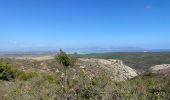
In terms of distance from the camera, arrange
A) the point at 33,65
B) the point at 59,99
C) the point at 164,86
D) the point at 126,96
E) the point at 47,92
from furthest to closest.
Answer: the point at 33,65
the point at 164,86
the point at 47,92
the point at 59,99
the point at 126,96

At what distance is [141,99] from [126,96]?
1124 millimetres

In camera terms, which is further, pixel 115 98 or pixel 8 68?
pixel 8 68

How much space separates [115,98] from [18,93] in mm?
3595

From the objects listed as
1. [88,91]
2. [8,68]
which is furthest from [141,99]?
[8,68]

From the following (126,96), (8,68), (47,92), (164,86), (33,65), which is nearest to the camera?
(126,96)

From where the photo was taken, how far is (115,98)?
995 centimetres

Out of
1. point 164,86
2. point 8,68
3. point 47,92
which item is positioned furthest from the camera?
point 8,68

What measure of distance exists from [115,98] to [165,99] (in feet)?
6.86

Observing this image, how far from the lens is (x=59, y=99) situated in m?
10.6

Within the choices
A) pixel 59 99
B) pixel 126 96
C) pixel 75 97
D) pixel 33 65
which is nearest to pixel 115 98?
pixel 126 96

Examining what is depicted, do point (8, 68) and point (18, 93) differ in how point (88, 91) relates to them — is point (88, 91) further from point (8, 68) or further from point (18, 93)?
point (8, 68)

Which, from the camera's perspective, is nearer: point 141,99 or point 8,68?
point 141,99

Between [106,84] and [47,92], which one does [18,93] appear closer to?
[47,92]

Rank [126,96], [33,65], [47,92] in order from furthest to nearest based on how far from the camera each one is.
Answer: [33,65]
[47,92]
[126,96]
